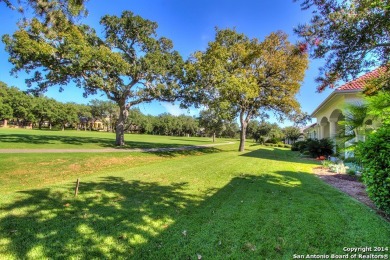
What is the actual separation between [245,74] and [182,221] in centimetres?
1774

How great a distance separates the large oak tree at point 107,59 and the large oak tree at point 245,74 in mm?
2384

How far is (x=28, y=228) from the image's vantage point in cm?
349

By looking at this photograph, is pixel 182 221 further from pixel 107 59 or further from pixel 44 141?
pixel 44 141

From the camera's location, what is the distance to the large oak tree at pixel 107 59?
1452 centimetres

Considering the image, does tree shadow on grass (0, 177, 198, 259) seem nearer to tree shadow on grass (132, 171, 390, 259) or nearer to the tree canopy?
tree shadow on grass (132, 171, 390, 259)

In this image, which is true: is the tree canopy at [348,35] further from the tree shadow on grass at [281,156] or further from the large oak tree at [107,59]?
the large oak tree at [107,59]

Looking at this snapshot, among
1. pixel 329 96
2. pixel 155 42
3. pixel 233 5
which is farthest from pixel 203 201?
pixel 155 42

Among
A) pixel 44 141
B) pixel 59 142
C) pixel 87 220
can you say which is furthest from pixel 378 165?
pixel 44 141

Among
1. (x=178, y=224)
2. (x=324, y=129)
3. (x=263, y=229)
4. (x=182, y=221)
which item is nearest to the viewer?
(x=263, y=229)

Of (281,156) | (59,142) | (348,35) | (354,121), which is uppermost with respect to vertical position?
(348,35)

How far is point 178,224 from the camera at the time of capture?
3812 millimetres

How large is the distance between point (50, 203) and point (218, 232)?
12.0ft

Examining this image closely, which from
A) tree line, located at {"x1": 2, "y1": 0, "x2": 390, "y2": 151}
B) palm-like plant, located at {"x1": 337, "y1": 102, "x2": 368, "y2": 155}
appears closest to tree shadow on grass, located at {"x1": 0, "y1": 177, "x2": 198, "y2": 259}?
palm-like plant, located at {"x1": 337, "y1": 102, "x2": 368, "y2": 155}

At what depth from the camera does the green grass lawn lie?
9.86ft
